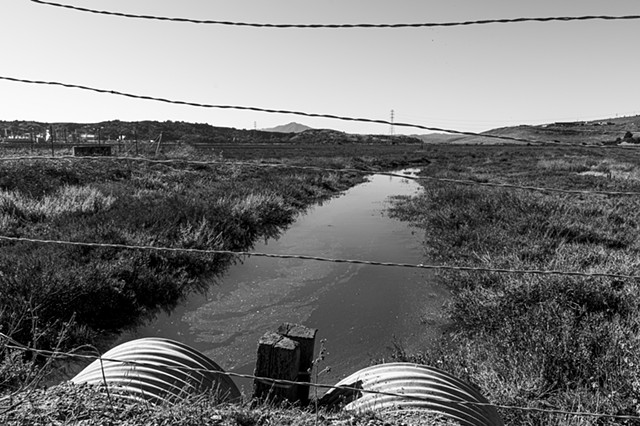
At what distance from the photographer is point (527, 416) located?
3322 mm

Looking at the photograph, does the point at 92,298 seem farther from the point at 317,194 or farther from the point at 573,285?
the point at 317,194

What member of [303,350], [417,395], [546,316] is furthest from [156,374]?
[546,316]

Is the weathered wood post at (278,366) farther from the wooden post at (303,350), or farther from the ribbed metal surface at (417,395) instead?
the ribbed metal surface at (417,395)

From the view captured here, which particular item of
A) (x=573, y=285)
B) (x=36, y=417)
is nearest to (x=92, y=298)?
(x=36, y=417)

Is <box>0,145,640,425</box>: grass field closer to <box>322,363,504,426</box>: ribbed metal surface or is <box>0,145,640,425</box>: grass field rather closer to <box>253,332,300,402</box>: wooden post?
<box>322,363,504,426</box>: ribbed metal surface

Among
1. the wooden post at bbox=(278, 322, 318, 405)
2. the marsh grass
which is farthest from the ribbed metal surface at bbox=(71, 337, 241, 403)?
the marsh grass

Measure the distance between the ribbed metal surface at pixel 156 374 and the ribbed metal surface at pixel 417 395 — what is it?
802mm

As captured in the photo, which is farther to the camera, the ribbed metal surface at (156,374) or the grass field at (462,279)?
the grass field at (462,279)

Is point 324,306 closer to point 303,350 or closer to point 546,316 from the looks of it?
point 546,316

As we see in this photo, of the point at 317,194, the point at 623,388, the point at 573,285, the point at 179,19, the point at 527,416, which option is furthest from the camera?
the point at 317,194

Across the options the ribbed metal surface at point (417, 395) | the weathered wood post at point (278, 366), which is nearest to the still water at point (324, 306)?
the weathered wood post at point (278, 366)

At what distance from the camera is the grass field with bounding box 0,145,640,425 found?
12.6 ft

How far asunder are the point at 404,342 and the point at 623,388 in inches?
119

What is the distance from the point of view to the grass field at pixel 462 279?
3828 mm
